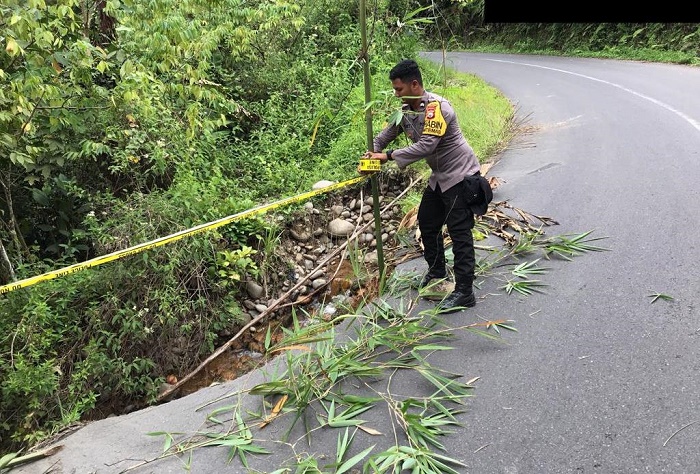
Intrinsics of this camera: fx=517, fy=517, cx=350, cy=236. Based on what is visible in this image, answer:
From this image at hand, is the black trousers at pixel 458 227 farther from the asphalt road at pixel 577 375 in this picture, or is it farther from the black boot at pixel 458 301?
the asphalt road at pixel 577 375

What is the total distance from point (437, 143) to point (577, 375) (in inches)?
72.7

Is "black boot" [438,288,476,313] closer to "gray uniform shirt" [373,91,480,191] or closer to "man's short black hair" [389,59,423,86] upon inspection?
"gray uniform shirt" [373,91,480,191]

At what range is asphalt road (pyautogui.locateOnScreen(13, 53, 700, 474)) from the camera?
2.65 m

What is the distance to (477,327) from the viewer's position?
377 cm

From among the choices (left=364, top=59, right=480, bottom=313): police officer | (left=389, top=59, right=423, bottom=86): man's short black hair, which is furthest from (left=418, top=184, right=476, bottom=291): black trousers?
(left=389, top=59, right=423, bottom=86): man's short black hair

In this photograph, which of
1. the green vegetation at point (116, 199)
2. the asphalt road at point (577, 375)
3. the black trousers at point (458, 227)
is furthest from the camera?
the black trousers at point (458, 227)

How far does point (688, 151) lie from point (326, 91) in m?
5.25

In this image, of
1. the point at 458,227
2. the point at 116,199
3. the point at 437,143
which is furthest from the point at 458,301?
the point at 116,199

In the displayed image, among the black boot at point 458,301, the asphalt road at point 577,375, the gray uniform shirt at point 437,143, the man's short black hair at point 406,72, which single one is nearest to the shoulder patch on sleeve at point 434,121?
the gray uniform shirt at point 437,143

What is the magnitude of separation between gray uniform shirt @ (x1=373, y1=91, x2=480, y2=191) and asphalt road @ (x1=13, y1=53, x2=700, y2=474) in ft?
3.42

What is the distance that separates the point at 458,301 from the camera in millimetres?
4008

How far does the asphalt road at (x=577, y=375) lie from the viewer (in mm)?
2654

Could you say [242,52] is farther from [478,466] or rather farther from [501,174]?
[478,466]

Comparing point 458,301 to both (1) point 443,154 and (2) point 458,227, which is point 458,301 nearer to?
(2) point 458,227
